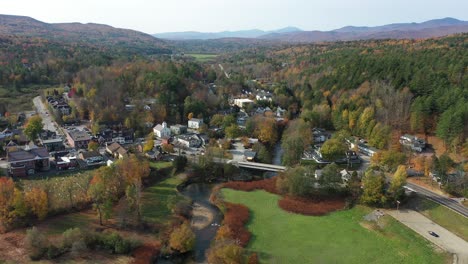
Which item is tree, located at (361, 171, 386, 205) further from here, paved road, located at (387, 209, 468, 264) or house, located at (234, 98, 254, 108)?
house, located at (234, 98, 254, 108)

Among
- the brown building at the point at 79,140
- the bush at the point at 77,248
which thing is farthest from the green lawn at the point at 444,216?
the brown building at the point at 79,140

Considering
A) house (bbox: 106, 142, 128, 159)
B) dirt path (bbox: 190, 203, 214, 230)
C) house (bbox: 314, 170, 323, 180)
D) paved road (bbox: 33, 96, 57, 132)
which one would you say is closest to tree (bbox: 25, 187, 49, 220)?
dirt path (bbox: 190, 203, 214, 230)

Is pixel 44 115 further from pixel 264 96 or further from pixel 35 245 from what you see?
pixel 35 245

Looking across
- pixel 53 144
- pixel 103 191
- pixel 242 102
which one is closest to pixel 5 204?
pixel 103 191

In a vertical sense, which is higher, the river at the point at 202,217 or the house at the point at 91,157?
the house at the point at 91,157

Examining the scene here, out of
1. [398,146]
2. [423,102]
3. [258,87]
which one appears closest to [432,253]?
[398,146]

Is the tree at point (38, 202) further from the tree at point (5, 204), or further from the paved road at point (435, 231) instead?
the paved road at point (435, 231)
